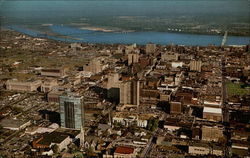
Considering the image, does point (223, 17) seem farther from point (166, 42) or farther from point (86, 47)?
point (86, 47)

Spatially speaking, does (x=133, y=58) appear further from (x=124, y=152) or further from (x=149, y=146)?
(x=124, y=152)

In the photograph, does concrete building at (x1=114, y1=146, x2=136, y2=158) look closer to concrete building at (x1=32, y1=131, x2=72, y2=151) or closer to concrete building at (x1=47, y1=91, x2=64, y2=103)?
concrete building at (x1=32, y1=131, x2=72, y2=151)

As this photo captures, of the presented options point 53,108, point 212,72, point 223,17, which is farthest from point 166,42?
point 53,108

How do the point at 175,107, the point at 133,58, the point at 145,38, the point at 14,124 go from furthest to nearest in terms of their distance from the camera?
the point at 145,38 → the point at 133,58 → the point at 175,107 → the point at 14,124

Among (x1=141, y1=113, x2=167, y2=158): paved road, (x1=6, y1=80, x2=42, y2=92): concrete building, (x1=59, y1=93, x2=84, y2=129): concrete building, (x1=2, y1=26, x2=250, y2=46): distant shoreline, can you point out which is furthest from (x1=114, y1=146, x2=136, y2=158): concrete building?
(x1=2, y1=26, x2=250, y2=46): distant shoreline

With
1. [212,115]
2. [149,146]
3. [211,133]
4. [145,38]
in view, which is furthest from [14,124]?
[145,38]
